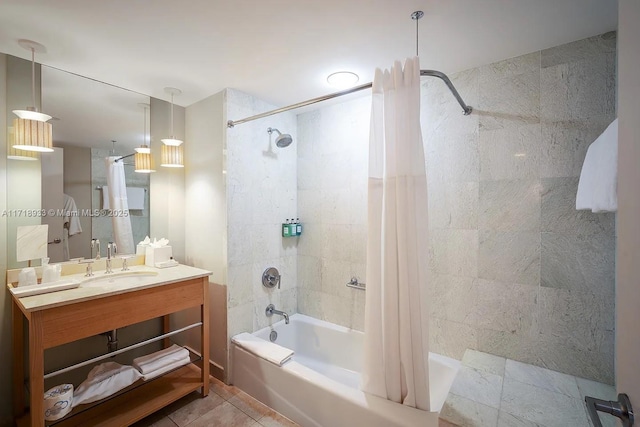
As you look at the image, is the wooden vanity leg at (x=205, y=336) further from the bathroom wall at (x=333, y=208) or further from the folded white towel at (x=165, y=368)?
the bathroom wall at (x=333, y=208)

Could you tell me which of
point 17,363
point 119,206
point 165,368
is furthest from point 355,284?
point 17,363

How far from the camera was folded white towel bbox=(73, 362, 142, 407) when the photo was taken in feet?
5.31

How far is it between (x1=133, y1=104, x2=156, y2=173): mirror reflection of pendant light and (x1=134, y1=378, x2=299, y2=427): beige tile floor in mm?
1853

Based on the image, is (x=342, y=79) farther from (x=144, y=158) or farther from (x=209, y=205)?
(x=144, y=158)

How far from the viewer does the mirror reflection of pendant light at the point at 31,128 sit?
1.62 meters

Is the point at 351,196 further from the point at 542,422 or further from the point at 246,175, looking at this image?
the point at 542,422

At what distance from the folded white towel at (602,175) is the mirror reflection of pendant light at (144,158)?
2.94 metres

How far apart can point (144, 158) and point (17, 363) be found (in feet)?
5.21

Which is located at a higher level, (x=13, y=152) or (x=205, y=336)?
(x=13, y=152)

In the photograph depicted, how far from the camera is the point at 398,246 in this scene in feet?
4.69

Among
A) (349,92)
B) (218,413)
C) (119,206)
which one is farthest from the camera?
→ (119,206)

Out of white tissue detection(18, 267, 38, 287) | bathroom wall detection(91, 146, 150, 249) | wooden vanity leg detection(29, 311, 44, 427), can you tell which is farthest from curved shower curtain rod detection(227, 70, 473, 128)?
wooden vanity leg detection(29, 311, 44, 427)

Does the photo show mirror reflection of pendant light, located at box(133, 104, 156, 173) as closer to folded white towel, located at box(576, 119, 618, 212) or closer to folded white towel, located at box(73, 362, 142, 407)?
folded white towel, located at box(73, 362, 142, 407)

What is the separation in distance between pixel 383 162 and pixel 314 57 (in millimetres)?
875
